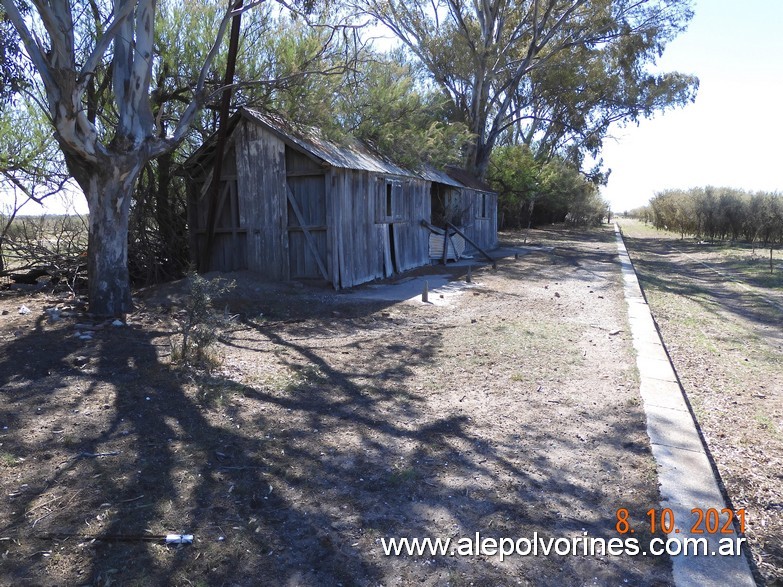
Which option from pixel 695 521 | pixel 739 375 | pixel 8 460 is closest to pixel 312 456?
pixel 8 460

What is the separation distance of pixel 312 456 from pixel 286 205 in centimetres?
914

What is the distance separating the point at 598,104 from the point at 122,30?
31.1m

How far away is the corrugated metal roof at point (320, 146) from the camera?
12.3 m

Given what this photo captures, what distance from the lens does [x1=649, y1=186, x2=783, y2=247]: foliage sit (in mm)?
29344

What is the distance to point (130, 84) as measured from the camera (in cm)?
864

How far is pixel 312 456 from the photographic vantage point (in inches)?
176

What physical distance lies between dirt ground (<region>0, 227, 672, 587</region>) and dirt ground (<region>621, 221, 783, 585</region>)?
1.99ft

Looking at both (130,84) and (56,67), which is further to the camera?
(130,84)

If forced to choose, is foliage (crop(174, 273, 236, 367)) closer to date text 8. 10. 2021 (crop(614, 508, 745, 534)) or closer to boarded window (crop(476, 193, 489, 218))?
date text 8. 10. 2021 (crop(614, 508, 745, 534))

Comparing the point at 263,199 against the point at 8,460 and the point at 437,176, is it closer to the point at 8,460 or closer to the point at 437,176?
the point at 437,176

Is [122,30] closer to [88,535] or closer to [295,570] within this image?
[88,535]

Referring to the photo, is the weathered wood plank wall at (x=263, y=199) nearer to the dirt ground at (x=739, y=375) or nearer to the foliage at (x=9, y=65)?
the foliage at (x=9, y=65)

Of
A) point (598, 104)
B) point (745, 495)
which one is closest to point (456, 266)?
point (745, 495)

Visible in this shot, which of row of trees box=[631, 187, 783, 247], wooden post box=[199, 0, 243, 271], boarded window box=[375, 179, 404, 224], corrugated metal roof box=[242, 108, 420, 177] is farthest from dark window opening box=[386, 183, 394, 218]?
row of trees box=[631, 187, 783, 247]
